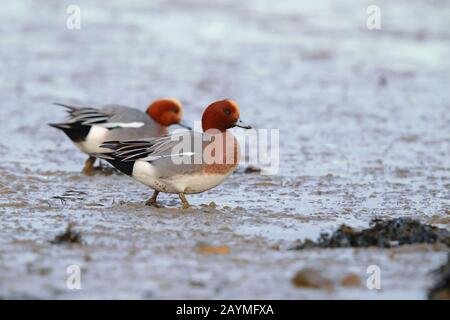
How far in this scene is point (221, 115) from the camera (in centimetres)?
670

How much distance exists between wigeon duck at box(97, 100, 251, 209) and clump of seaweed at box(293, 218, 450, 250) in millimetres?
1010

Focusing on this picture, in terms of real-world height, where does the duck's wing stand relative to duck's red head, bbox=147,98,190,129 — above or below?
below

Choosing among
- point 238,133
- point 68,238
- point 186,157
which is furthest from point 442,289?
point 238,133

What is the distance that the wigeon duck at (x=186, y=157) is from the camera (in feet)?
21.1

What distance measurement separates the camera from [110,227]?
5910 millimetres

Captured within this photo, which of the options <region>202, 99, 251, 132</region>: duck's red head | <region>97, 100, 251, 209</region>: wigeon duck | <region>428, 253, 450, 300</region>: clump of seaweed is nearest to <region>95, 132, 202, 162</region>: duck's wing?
<region>97, 100, 251, 209</region>: wigeon duck

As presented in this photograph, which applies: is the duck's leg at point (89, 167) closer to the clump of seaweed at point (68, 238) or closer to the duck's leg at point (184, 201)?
the duck's leg at point (184, 201)

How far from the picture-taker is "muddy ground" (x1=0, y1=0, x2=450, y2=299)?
4.98 metres

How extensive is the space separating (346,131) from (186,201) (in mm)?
3512

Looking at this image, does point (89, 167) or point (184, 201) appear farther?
point (89, 167)

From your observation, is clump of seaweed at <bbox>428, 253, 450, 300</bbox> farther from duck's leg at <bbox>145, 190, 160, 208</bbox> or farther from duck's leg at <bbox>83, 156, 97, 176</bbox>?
duck's leg at <bbox>83, 156, 97, 176</bbox>

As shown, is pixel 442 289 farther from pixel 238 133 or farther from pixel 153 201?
pixel 238 133

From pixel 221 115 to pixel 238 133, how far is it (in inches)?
106
